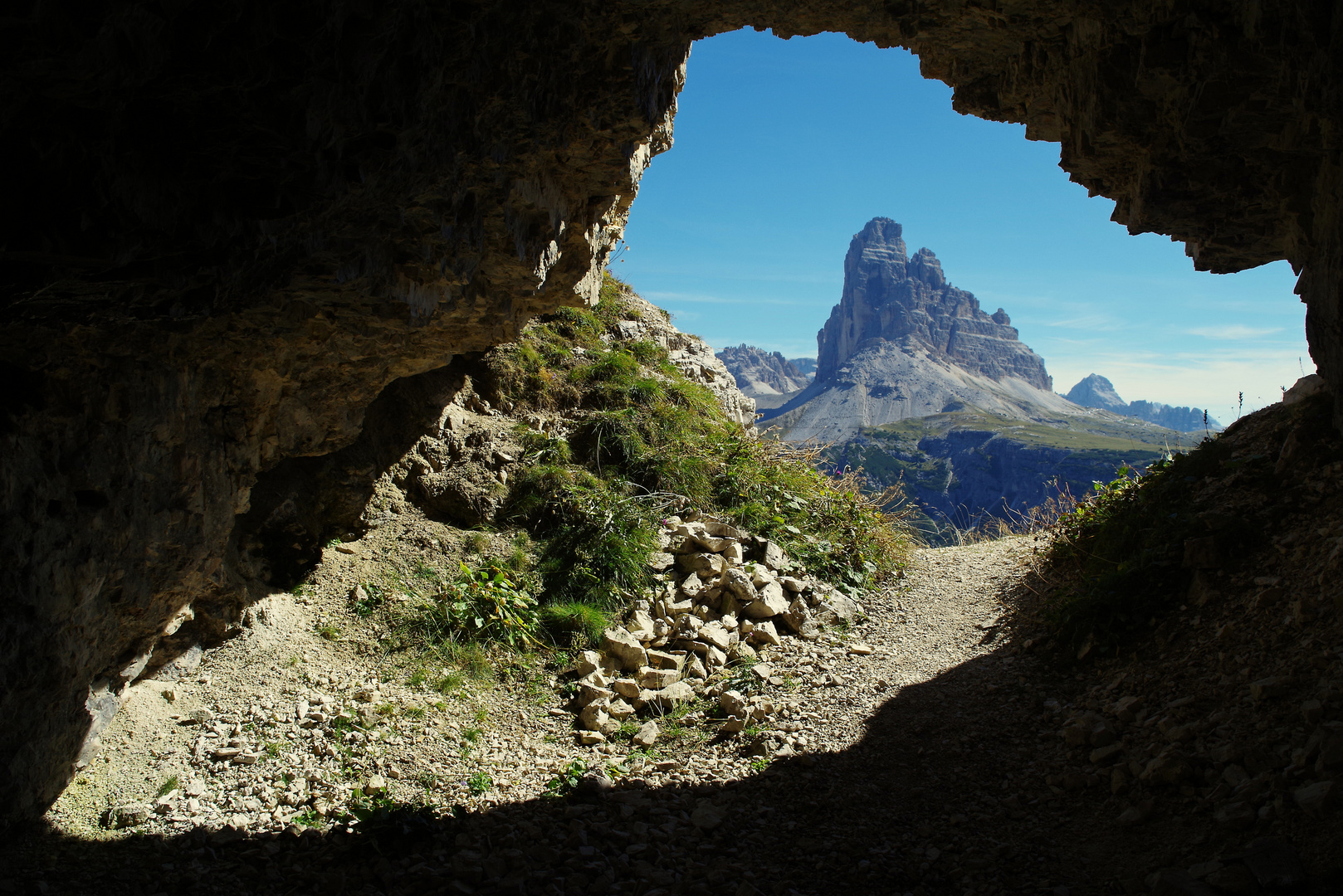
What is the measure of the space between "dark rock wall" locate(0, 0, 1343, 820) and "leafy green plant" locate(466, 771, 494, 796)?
6.56 ft

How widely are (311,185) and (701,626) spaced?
486 centimetres

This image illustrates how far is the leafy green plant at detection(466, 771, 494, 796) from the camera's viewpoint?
4234 mm

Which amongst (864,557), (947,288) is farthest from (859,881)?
(947,288)

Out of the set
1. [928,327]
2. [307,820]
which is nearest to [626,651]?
[307,820]

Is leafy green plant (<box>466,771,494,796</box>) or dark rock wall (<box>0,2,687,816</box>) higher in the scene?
dark rock wall (<box>0,2,687,816</box>)

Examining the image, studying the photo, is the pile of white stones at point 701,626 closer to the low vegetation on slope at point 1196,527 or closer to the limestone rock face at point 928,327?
the low vegetation on slope at point 1196,527

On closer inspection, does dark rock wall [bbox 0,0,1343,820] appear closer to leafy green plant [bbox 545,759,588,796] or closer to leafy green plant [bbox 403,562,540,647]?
leafy green plant [bbox 403,562,540,647]

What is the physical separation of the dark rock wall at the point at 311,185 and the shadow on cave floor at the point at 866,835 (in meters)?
1.08

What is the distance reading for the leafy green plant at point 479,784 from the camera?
4.23m

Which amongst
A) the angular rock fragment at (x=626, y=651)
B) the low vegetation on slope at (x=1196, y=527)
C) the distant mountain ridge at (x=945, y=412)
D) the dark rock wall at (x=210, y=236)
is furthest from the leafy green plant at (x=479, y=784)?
the distant mountain ridge at (x=945, y=412)

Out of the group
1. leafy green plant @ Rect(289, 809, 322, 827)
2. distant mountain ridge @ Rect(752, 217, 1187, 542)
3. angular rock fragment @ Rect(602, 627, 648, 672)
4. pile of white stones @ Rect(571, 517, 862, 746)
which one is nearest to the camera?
leafy green plant @ Rect(289, 809, 322, 827)

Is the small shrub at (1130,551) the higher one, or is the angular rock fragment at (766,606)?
the small shrub at (1130,551)

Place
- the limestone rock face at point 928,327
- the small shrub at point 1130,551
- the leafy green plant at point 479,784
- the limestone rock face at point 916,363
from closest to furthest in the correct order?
the leafy green plant at point 479,784 → the small shrub at point 1130,551 → the limestone rock face at point 916,363 → the limestone rock face at point 928,327

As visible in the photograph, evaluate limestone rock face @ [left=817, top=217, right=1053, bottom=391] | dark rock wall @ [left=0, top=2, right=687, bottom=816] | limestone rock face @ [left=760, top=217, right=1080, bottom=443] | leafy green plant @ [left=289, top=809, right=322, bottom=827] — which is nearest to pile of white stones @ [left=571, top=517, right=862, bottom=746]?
leafy green plant @ [left=289, top=809, right=322, bottom=827]
